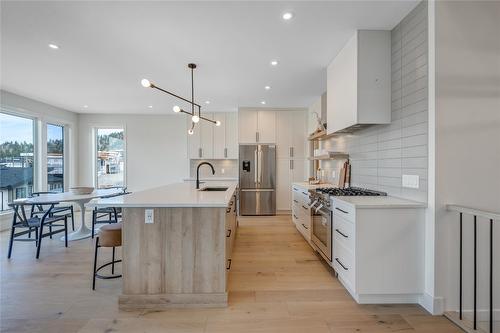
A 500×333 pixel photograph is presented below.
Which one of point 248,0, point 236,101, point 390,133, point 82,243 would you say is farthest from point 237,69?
point 82,243

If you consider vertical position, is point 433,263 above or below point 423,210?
below

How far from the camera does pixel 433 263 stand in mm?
2049

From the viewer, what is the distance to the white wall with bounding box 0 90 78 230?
4715 mm

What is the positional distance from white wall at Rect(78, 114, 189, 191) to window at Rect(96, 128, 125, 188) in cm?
16

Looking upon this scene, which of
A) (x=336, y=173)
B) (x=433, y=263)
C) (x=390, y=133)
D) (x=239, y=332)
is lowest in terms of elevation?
(x=239, y=332)

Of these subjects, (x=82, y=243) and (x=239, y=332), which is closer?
(x=239, y=332)

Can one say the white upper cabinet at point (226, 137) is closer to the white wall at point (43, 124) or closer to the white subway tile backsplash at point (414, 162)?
the white wall at point (43, 124)

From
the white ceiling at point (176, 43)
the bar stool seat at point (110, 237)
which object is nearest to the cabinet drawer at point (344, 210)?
the white ceiling at point (176, 43)

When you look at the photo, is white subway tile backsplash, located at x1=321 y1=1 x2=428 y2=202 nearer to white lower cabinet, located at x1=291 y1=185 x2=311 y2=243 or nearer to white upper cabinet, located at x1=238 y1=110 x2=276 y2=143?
white lower cabinet, located at x1=291 y1=185 x2=311 y2=243

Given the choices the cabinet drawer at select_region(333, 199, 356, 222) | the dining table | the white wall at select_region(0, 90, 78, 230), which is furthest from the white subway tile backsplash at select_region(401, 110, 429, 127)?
the white wall at select_region(0, 90, 78, 230)

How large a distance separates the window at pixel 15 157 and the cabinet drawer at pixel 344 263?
607 cm

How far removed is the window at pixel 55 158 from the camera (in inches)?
230

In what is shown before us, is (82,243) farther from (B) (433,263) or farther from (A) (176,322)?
(B) (433,263)

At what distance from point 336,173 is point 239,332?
9.92 feet
